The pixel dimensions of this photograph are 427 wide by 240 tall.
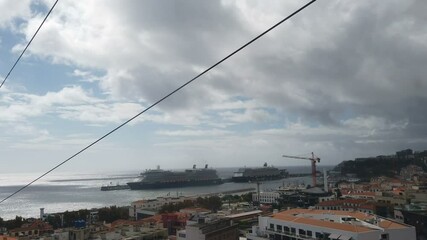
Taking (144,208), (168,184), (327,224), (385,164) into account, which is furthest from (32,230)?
(385,164)

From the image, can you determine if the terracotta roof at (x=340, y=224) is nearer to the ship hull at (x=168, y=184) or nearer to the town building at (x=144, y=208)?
the town building at (x=144, y=208)

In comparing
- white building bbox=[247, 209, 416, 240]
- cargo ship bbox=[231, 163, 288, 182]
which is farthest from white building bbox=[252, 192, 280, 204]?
cargo ship bbox=[231, 163, 288, 182]

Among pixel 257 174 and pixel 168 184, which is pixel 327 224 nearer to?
pixel 168 184

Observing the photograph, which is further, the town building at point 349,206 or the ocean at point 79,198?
the ocean at point 79,198

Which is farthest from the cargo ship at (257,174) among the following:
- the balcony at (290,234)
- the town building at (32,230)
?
the balcony at (290,234)

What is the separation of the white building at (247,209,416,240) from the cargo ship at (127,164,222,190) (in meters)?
34.5

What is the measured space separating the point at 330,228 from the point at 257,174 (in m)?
45.0

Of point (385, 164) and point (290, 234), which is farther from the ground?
point (385, 164)

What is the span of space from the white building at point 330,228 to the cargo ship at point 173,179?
3454 cm

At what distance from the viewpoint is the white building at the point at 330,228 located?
6949 millimetres

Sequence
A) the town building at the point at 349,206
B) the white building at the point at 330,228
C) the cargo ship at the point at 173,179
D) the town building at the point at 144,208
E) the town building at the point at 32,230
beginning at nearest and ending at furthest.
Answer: the white building at the point at 330,228, the town building at the point at 32,230, the town building at the point at 349,206, the town building at the point at 144,208, the cargo ship at the point at 173,179

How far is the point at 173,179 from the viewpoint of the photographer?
44.2 metres

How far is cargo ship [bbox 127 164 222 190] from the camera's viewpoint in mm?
42562

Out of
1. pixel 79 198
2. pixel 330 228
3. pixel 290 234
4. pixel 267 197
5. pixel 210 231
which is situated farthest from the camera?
pixel 79 198
